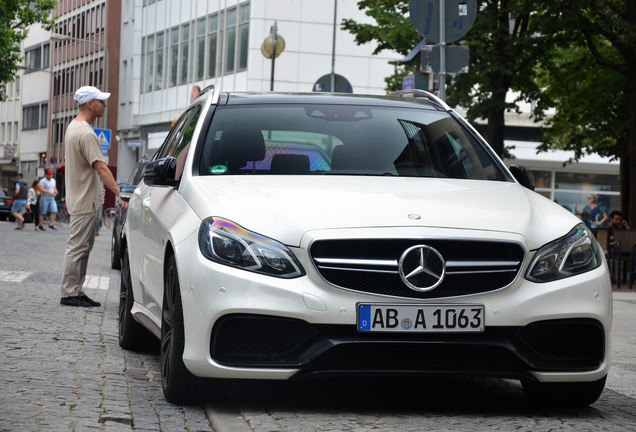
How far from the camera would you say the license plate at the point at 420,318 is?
5.88m

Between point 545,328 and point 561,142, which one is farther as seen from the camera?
point 561,142

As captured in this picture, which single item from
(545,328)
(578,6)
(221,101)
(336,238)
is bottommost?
(545,328)

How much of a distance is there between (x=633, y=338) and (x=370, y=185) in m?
5.37

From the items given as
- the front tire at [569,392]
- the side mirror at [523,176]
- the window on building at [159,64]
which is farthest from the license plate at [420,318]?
the window on building at [159,64]

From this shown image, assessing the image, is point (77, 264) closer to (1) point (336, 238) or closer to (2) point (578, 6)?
(1) point (336, 238)

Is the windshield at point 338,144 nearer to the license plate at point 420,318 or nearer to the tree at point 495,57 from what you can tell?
the license plate at point 420,318

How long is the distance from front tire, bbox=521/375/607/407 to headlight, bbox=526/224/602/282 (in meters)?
0.59

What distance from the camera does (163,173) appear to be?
7262 millimetres

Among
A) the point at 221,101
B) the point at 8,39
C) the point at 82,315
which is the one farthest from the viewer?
the point at 8,39

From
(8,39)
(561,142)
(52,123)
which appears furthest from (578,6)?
(52,123)

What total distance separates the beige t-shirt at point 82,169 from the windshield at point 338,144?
3982mm

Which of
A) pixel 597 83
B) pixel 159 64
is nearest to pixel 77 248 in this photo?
pixel 597 83

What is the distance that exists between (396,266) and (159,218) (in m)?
1.86

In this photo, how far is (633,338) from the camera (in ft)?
37.2
